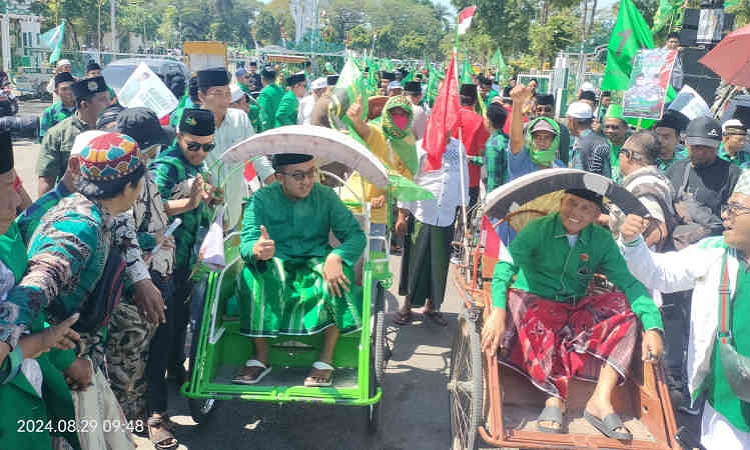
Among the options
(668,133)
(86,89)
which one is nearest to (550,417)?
(668,133)

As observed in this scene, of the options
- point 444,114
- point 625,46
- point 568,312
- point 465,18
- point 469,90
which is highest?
point 465,18

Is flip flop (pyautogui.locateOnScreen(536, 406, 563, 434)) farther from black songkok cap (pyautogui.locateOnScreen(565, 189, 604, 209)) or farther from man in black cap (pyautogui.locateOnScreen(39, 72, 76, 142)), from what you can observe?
man in black cap (pyautogui.locateOnScreen(39, 72, 76, 142))

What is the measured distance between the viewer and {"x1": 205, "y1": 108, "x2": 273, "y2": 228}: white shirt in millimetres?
4853

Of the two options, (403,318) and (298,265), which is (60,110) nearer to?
(298,265)

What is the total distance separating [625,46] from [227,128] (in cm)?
536

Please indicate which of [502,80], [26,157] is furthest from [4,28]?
[502,80]

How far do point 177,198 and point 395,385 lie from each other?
228 centimetres

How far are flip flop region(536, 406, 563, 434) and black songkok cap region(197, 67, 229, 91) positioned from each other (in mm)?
3796

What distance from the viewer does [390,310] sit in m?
6.40

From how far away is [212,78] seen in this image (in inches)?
207

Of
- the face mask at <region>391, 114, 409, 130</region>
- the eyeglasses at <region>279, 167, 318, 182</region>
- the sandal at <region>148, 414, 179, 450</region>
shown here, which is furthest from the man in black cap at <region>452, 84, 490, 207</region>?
the sandal at <region>148, 414, 179, 450</region>

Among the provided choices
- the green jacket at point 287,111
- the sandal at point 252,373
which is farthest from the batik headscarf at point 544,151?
the green jacket at point 287,111

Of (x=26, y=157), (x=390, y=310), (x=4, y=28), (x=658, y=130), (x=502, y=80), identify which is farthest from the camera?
(x=4, y=28)

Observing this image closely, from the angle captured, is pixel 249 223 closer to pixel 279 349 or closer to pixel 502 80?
pixel 279 349
